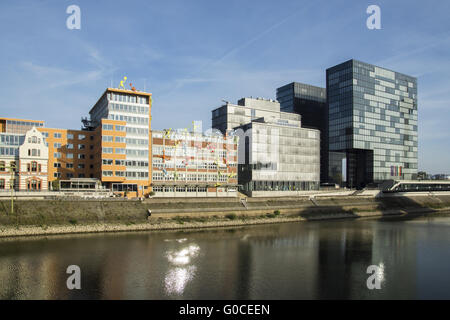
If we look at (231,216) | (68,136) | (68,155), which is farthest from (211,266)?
(68,136)

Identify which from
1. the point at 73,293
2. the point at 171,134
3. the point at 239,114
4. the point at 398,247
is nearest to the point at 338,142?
the point at 239,114

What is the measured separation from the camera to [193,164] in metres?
119

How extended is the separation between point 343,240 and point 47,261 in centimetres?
5985

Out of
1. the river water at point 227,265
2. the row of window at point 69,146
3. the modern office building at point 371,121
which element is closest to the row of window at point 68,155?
the row of window at point 69,146

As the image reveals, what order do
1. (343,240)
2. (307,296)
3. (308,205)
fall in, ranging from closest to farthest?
(307,296), (343,240), (308,205)

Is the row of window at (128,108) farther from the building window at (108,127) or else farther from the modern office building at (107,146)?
the building window at (108,127)

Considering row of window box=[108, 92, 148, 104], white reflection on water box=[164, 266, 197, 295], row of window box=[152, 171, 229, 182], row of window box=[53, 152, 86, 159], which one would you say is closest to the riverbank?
row of window box=[152, 171, 229, 182]

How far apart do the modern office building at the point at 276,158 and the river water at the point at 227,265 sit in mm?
52014

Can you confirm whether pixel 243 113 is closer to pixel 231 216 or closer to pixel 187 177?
pixel 187 177

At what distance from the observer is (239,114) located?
163 metres

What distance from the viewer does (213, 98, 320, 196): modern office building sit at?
13538 cm

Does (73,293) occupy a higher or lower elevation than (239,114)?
lower

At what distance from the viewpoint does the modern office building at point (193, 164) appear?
366 feet
